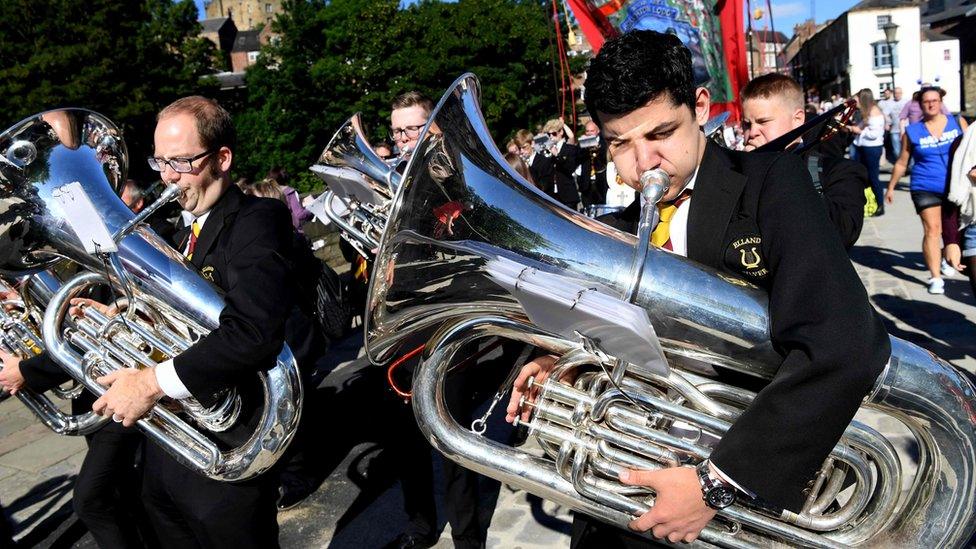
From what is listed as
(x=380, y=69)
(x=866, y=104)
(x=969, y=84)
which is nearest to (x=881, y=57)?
(x=969, y=84)

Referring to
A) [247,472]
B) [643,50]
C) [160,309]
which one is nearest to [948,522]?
[643,50]

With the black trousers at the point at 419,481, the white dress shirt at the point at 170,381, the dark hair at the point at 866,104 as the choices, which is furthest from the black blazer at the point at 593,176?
the white dress shirt at the point at 170,381

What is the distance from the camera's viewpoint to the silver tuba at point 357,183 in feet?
11.8

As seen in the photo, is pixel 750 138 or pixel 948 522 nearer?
pixel 948 522

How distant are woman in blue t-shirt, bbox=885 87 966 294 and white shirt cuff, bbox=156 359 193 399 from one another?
660cm

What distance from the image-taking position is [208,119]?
102 inches

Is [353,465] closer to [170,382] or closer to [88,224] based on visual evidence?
[170,382]

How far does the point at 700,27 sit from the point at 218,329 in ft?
14.9

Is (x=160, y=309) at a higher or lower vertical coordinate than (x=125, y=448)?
higher

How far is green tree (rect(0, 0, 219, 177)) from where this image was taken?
115ft

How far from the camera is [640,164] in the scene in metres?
1.68

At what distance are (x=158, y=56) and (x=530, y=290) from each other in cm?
4595

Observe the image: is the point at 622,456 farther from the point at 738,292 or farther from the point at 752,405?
the point at 738,292

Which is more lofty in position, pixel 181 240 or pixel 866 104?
pixel 181 240
